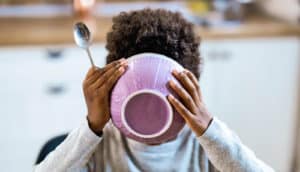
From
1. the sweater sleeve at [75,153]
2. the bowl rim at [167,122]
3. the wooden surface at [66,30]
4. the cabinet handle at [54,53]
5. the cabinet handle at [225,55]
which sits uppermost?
the bowl rim at [167,122]

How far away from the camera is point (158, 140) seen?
2.71 ft

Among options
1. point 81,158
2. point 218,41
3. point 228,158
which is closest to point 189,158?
point 228,158

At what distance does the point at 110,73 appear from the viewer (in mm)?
818

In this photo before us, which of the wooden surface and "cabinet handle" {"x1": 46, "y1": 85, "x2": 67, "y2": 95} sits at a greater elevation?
the wooden surface

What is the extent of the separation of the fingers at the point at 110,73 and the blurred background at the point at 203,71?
4.26ft

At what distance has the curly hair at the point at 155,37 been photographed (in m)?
0.88

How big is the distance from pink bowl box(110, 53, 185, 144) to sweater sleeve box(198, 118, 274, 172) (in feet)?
0.27

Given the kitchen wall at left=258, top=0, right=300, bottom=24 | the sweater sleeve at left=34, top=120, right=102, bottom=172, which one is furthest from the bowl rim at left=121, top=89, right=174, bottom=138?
the kitchen wall at left=258, top=0, right=300, bottom=24

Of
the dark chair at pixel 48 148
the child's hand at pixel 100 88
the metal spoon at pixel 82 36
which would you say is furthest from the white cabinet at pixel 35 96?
the child's hand at pixel 100 88

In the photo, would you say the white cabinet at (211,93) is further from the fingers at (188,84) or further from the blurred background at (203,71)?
the fingers at (188,84)

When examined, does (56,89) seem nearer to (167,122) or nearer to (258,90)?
(258,90)

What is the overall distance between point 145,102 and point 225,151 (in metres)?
0.20

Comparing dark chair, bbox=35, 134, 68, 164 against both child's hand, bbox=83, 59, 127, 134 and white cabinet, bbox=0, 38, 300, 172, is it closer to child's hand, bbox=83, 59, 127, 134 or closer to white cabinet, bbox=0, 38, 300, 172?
child's hand, bbox=83, 59, 127, 134

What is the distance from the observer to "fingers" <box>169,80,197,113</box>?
80cm
